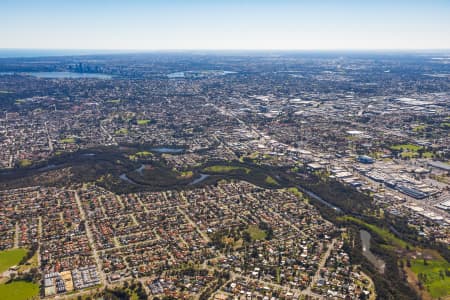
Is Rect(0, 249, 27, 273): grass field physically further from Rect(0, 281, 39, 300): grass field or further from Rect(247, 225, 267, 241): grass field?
Rect(247, 225, 267, 241): grass field

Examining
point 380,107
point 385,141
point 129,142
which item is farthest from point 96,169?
point 380,107

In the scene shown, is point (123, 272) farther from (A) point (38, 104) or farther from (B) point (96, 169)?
(A) point (38, 104)

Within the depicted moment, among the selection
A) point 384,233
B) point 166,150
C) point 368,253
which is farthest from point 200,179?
point 368,253

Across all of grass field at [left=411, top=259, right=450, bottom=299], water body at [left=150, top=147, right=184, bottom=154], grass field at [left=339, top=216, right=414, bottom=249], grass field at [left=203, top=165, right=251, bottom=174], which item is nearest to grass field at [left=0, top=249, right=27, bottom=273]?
grass field at [left=203, top=165, right=251, bottom=174]

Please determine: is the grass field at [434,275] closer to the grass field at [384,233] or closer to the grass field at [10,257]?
the grass field at [384,233]

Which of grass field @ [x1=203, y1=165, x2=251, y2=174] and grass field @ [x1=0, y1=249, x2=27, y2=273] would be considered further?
grass field @ [x1=203, y1=165, x2=251, y2=174]

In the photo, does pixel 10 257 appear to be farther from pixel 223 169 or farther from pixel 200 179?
pixel 223 169
